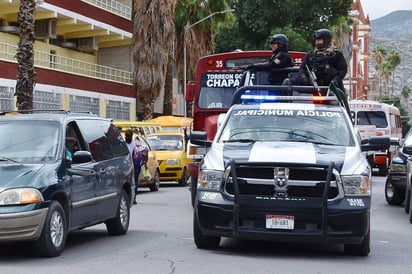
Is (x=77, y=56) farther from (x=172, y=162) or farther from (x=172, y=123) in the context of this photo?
(x=172, y=162)

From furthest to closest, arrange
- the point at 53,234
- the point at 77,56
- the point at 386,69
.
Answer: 1. the point at 386,69
2. the point at 77,56
3. the point at 53,234

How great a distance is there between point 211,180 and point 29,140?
8.04 ft

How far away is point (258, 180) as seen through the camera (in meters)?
10.1

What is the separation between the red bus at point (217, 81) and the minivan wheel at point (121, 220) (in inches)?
167

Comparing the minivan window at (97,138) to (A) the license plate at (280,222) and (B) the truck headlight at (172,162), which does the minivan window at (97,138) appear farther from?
(B) the truck headlight at (172,162)

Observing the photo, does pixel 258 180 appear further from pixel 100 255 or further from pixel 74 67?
pixel 74 67

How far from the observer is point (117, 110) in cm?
4378

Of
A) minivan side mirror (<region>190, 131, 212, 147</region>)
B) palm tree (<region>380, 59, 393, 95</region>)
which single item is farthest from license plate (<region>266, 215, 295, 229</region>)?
palm tree (<region>380, 59, 393, 95</region>)

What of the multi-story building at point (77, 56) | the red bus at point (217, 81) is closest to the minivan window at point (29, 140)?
the red bus at point (217, 81)

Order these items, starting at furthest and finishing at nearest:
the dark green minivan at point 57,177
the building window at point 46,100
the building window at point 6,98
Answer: the building window at point 46,100, the building window at point 6,98, the dark green minivan at point 57,177

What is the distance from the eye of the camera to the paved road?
9.55m

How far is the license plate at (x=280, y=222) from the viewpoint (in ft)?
32.8

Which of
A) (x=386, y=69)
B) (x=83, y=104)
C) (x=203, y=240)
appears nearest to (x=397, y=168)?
(x=203, y=240)

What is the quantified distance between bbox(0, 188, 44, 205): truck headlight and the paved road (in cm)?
72
